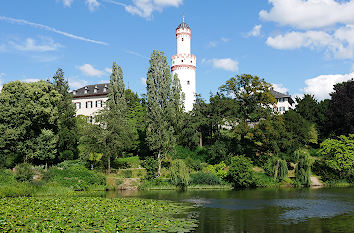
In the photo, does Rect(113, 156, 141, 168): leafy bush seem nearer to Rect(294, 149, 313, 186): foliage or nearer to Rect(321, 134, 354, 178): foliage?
Rect(294, 149, 313, 186): foliage

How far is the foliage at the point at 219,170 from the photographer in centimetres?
4794

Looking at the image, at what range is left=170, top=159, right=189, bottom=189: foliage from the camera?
4544 centimetres

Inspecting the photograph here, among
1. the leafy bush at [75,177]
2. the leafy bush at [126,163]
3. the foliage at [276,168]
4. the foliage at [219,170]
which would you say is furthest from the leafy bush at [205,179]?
the leafy bush at [75,177]

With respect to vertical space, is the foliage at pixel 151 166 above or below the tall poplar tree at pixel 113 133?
below

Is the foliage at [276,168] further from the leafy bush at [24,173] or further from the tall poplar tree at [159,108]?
the leafy bush at [24,173]

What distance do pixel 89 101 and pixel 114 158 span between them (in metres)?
35.4

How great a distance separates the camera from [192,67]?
73875 millimetres

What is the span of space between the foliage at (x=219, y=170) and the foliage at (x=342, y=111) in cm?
2131

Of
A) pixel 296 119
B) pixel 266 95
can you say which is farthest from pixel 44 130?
pixel 296 119

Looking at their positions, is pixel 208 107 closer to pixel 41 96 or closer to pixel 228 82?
pixel 228 82

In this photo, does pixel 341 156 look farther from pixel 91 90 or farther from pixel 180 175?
pixel 91 90

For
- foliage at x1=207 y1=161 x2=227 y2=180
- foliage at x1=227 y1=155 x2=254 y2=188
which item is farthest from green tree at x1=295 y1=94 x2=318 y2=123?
foliage at x1=227 y1=155 x2=254 y2=188

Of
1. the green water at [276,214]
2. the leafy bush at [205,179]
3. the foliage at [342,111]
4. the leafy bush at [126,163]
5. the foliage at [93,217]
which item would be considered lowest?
the green water at [276,214]

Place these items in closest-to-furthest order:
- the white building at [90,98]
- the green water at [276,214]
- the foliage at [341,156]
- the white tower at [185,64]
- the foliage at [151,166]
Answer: the green water at [276,214] < the foliage at [341,156] < the foliage at [151,166] < the white tower at [185,64] < the white building at [90,98]
